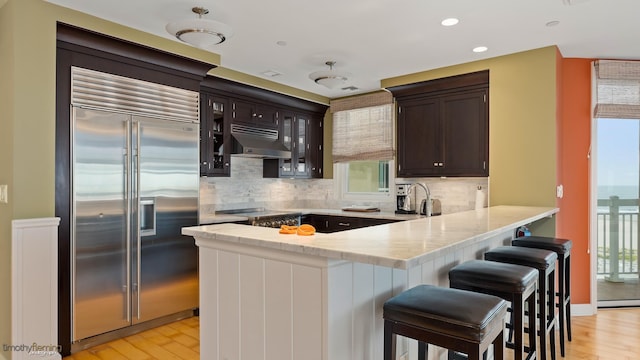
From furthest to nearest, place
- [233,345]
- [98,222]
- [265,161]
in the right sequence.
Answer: [265,161], [98,222], [233,345]

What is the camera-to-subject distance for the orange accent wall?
390 cm

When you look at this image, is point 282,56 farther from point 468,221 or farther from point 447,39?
point 468,221

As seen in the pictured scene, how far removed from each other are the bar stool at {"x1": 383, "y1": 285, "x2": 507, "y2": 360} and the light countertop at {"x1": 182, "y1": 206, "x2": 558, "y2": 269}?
0.24m

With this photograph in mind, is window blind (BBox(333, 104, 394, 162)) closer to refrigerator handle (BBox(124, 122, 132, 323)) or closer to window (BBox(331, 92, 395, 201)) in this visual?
window (BBox(331, 92, 395, 201))

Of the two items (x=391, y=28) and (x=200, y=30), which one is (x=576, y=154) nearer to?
(x=391, y=28)

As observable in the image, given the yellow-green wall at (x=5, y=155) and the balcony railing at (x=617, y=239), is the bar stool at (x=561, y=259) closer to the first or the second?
the balcony railing at (x=617, y=239)

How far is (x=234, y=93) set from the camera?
14.8 ft

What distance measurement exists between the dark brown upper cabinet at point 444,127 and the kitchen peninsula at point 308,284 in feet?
7.36

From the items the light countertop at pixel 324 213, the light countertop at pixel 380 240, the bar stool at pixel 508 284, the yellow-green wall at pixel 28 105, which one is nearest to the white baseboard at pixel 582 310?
the light countertop at pixel 324 213

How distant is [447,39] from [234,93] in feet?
7.97

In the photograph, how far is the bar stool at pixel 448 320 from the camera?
1416mm

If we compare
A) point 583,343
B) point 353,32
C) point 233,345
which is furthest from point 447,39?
point 233,345

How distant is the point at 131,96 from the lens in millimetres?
3268

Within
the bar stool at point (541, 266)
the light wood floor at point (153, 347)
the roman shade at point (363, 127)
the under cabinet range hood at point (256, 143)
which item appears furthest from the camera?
the roman shade at point (363, 127)
